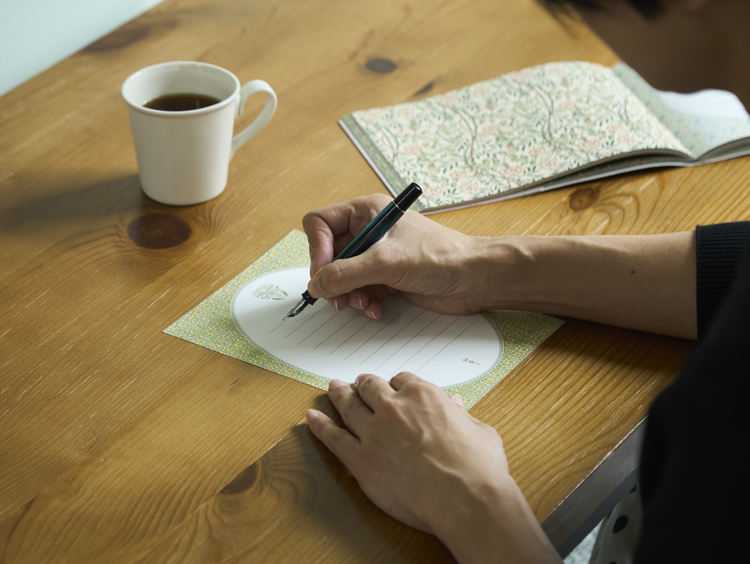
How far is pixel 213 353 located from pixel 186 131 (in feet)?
0.93

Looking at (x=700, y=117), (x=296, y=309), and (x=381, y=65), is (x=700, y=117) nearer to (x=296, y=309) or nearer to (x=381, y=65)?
(x=381, y=65)

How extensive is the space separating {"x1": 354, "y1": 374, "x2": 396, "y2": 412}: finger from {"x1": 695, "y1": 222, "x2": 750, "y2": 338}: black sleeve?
36 centimetres

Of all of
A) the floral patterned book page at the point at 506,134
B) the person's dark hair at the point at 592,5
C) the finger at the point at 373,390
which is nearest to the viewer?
the person's dark hair at the point at 592,5

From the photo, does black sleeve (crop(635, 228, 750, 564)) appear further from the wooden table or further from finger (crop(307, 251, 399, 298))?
finger (crop(307, 251, 399, 298))

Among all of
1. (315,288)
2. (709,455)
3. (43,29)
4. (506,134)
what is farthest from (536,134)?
(43,29)

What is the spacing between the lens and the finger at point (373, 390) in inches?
25.5

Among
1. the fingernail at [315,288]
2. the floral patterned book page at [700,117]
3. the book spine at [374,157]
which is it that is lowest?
the fingernail at [315,288]

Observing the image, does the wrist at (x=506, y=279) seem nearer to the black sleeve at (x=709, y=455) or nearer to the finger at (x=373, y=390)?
the finger at (x=373, y=390)

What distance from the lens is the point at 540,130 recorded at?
1052 millimetres

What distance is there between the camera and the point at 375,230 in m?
0.77

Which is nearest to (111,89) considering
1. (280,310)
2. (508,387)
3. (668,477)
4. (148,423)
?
(280,310)

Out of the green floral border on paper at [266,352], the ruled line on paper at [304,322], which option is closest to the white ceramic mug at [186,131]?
the green floral border on paper at [266,352]

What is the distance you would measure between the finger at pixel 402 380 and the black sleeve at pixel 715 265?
0.33 m

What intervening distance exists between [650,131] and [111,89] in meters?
0.84
